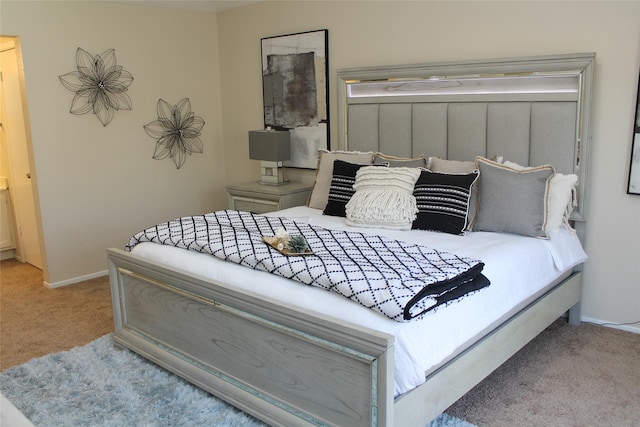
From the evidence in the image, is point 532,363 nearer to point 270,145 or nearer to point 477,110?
point 477,110

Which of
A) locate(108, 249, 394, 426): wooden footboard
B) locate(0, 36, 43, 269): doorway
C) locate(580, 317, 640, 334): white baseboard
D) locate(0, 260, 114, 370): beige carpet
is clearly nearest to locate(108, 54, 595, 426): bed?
locate(108, 249, 394, 426): wooden footboard

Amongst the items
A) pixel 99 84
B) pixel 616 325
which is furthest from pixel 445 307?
pixel 99 84

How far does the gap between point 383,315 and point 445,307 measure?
0.29 meters

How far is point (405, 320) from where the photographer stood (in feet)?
6.53

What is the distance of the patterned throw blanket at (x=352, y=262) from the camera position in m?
2.08

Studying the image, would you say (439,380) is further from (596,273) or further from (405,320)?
(596,273)

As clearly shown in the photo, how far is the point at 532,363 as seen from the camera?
9.68ft

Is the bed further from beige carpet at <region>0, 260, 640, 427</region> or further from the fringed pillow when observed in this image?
beige carpet at <region>0, 260, 640, 427</region>

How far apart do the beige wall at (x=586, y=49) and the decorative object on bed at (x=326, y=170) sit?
740 millimetres

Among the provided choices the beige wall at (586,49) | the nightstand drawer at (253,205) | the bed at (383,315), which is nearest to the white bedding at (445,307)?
the bed at (383,315)

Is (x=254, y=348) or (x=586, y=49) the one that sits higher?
(x=586, y=49)

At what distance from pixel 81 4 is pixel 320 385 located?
3664mm

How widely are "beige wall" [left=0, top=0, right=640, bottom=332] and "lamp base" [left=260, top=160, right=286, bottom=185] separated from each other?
25cm

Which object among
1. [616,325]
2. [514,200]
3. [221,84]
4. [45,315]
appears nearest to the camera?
[514,200]
